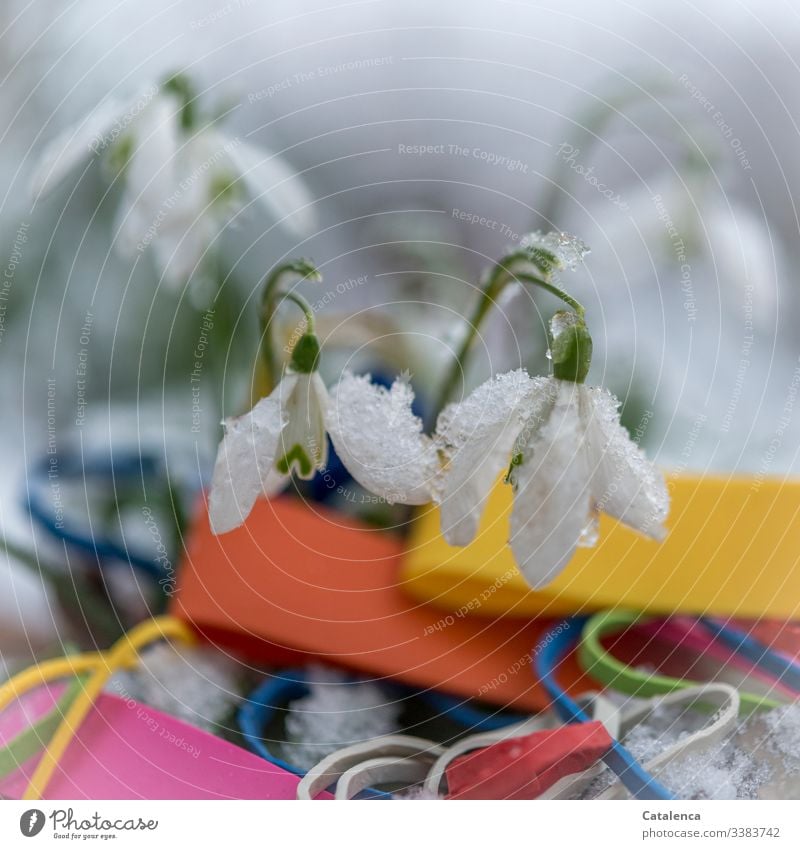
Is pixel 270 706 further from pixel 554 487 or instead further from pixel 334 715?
pixel 554 487

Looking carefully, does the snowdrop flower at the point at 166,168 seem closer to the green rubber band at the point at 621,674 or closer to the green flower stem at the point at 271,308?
the green flower stem at the point at 271,308

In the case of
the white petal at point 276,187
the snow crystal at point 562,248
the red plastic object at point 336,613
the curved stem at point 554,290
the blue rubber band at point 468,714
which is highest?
the white petal at point 276,187

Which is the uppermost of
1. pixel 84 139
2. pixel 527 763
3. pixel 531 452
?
pixel 84 139

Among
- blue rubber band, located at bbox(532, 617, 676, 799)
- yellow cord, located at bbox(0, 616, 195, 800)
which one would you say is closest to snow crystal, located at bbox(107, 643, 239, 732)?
Result: yellow cord, located at bbox(0, 616, 195, 800)

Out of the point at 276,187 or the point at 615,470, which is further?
the point at 276,187

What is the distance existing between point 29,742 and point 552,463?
0.20m

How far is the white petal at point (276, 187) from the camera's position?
34 cm

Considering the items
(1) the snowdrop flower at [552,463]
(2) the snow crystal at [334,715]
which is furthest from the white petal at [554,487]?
(2) the snow crystal at [334,715]

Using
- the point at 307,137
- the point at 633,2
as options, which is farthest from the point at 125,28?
the point at 633,2

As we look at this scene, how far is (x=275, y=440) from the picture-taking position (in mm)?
256

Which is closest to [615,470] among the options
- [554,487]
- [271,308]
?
[554,487]

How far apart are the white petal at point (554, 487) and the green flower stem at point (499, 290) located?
0.10 ft

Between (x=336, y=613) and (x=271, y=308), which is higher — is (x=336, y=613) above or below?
below

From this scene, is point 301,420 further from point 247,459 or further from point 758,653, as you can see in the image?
point 758,653
